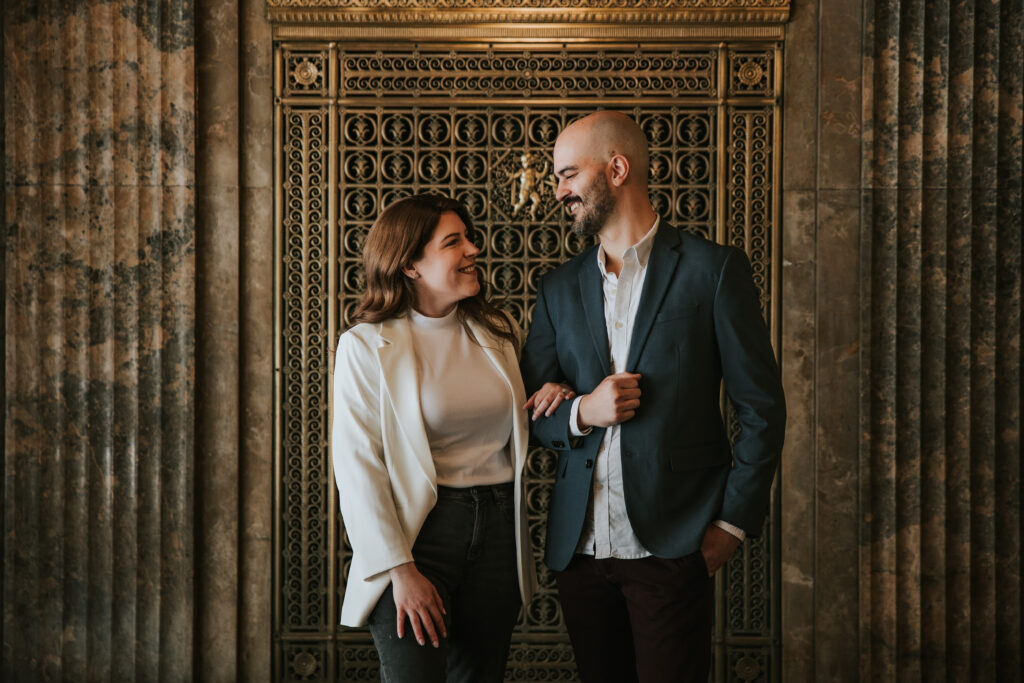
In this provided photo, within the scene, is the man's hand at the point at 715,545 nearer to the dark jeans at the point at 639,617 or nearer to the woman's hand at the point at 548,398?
the dark jeans at the point at 639,617

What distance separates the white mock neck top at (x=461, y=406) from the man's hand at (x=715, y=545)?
1.59 ft

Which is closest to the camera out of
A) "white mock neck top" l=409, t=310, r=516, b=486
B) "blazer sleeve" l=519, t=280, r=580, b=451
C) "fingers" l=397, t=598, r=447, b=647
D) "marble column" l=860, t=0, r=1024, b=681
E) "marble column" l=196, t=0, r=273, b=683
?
"fingers" l=397, t=598, r=447, b=647

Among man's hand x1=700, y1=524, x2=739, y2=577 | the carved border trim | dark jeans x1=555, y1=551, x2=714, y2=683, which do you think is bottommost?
dark jeans x1=555, y1=551, x2=714, y2=683

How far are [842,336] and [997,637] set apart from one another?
4.38 feet

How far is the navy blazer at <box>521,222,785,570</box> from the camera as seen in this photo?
1.93m

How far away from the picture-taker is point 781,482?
134 inches

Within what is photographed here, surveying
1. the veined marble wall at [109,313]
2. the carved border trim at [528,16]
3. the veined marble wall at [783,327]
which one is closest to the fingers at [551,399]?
the veined marble wall at [783,327]

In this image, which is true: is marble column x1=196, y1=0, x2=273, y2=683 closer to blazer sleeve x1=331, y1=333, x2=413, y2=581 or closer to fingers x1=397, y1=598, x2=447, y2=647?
blazer sleeve x1=331, y1=333, x2=413, y2=581

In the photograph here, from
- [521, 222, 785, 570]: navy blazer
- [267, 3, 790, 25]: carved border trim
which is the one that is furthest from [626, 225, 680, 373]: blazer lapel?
[267, 3, 790, 25]: carved border trim

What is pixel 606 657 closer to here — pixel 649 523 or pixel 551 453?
pixel 649 523

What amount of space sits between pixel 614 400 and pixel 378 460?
555mm

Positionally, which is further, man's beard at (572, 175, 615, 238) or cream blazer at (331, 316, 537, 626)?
man's beard at (572, 175, 615, 238)

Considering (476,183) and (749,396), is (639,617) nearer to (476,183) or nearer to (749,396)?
(749,396)

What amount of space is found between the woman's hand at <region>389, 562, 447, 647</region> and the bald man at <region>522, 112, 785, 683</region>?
1.13 ft
